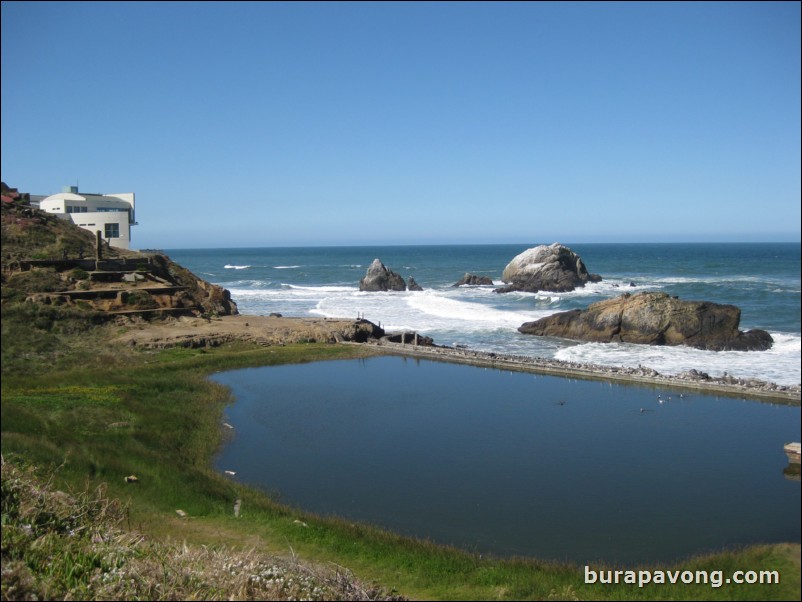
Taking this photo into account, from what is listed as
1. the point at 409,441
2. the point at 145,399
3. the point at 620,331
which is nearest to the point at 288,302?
the point at 620,331

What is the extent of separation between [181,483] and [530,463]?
7.14m

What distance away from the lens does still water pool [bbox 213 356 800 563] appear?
9.30 m

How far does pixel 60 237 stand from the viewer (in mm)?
11117

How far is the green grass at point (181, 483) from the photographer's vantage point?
8.07 m

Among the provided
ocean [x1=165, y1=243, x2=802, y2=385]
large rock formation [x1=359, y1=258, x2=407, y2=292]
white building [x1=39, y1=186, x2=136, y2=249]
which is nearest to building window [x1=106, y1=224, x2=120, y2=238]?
white building [x1=39, y1=186, x2=136, y2=249]

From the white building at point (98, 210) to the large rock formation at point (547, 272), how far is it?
149ft

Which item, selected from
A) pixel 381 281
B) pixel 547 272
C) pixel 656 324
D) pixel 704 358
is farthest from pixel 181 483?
pixel 381 281

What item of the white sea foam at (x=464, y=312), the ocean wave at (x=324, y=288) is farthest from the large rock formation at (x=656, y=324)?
the ocean wave at (x=324, y=288)

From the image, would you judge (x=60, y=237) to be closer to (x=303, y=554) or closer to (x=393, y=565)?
(x=303, y=554)

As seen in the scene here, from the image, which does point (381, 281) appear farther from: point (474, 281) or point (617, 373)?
point (617, 373)

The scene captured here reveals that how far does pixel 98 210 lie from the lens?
42000mm

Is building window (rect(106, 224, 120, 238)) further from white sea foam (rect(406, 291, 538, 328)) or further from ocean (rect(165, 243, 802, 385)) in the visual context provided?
white sea foam (rect(406, 291, 538, 328))

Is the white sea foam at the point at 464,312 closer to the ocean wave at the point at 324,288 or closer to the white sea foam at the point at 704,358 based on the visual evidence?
the white sea foam at the point at 704,358

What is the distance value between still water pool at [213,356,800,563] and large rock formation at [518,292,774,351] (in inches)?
244
